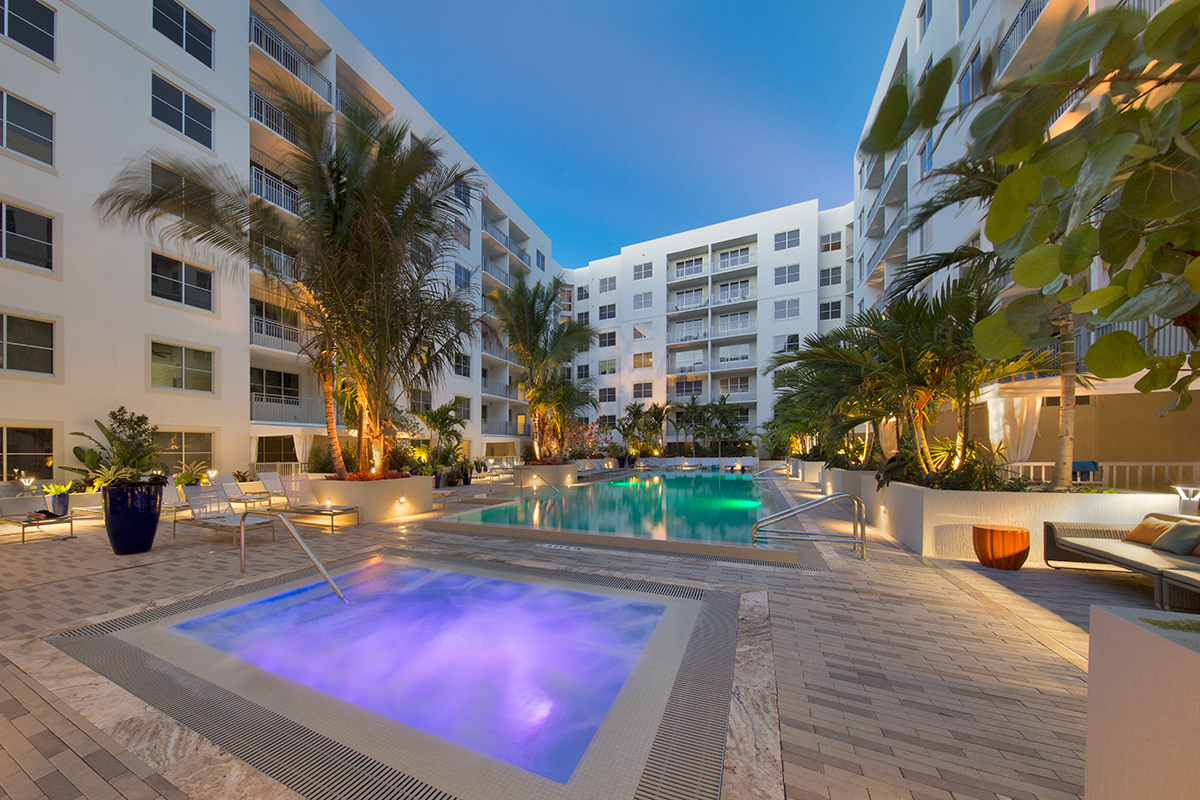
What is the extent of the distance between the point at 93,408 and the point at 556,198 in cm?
13654

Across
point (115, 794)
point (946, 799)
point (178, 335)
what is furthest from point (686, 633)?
point (178, 335)

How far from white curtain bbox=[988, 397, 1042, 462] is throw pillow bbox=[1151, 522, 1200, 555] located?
172 inches

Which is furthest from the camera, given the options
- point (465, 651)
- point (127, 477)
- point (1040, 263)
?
point (127, 477)

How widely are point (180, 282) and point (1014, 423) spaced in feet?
67.4

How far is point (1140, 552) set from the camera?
510 cm

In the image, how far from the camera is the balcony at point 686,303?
3756cm

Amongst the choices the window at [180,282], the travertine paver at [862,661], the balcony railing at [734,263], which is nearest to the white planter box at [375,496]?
the travertine paver at [862,661]

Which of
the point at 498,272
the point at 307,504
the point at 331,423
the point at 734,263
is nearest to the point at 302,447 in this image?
the point at 331,423

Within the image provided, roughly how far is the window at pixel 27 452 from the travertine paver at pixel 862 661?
5817 millimetres

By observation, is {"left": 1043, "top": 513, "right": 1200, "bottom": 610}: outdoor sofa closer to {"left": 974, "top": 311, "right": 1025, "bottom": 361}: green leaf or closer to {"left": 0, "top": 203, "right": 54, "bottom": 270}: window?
{"left": 974, "top": 311, "right": 1025, "bottom": 361}: green leaf

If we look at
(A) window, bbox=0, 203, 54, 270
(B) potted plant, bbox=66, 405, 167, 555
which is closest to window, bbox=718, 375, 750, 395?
(B) potted plant, bbox=66, 405, 167, 555

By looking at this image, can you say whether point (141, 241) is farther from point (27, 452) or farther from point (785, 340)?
point (785, 340)

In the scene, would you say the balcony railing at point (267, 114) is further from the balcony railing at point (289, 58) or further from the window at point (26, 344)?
the window at point (26, 344)

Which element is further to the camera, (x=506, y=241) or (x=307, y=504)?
(x=506, y=241)
